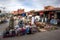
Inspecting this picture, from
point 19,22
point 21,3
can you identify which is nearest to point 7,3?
point 21,3

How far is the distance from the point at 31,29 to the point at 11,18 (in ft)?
1.15

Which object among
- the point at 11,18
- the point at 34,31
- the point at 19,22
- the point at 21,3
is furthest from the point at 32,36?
the point at 21,3

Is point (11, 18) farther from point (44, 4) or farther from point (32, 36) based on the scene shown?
point (44, 4)

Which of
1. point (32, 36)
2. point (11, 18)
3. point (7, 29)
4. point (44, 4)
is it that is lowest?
point (32, 36)

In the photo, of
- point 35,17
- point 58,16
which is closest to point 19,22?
point 35,17

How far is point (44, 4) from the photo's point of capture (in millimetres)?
1981

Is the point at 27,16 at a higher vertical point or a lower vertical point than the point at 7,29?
higher

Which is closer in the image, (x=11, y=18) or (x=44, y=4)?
(x=11, y=18)

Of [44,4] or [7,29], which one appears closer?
[7,29]

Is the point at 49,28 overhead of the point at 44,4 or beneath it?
beneath

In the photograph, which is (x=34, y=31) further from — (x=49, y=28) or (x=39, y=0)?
(x=39, y=0)

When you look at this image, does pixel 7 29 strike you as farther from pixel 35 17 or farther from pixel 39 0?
pixel 39 0

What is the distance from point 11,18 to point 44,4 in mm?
568

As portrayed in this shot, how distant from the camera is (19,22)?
1.89 metres
